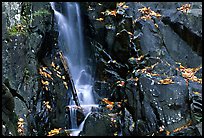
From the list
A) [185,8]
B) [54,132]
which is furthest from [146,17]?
[54,132]

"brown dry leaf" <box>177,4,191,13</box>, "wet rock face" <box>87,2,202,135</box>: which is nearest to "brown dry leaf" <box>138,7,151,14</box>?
"wet rock face" <box>87,2,202,135</box>

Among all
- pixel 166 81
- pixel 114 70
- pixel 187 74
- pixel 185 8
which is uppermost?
pixel 185 8

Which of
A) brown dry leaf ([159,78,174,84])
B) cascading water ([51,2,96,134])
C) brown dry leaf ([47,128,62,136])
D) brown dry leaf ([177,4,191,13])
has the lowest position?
brown dry leaf ([47,128,62,136])

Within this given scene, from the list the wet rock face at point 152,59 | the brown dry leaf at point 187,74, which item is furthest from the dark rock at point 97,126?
the brown dry leaf at point 187,74

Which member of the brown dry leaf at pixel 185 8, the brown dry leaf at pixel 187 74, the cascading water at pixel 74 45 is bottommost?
the brown dry leaf at pixel 187 74

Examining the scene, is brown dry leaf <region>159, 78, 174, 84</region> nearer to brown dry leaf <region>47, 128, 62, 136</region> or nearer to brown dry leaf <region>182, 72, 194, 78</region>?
brown dry leaf <region>182, 72, 194, 78</region>

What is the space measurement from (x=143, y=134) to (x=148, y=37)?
3679 mm

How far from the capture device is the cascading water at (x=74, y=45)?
9375 millimetres

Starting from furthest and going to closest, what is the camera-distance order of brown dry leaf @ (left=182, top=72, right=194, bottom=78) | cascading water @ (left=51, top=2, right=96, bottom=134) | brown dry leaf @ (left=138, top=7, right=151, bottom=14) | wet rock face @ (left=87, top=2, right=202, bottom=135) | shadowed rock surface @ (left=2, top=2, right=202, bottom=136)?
brown dry leaf @ (left=138, top=7, right=151, bottom=14) → cascading water @ (left=51, top=2, right=96, bottom=134) → brown dry leaf @ (left=182, top=72, right=194, bottom=78) → wet rock face @ (left=87, top=2, right=202, bottom=135) → shadowed rock surface @ (left=2, top=2, right=202, bottom=136)

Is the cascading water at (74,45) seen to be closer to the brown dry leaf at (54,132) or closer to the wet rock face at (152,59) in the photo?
the wet rock face at (152,59)

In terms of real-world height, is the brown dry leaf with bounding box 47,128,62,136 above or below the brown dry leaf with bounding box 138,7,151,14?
below

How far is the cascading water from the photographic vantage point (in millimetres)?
9375

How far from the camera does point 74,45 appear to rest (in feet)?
32.9

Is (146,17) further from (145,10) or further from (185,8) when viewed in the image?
(185,8)
